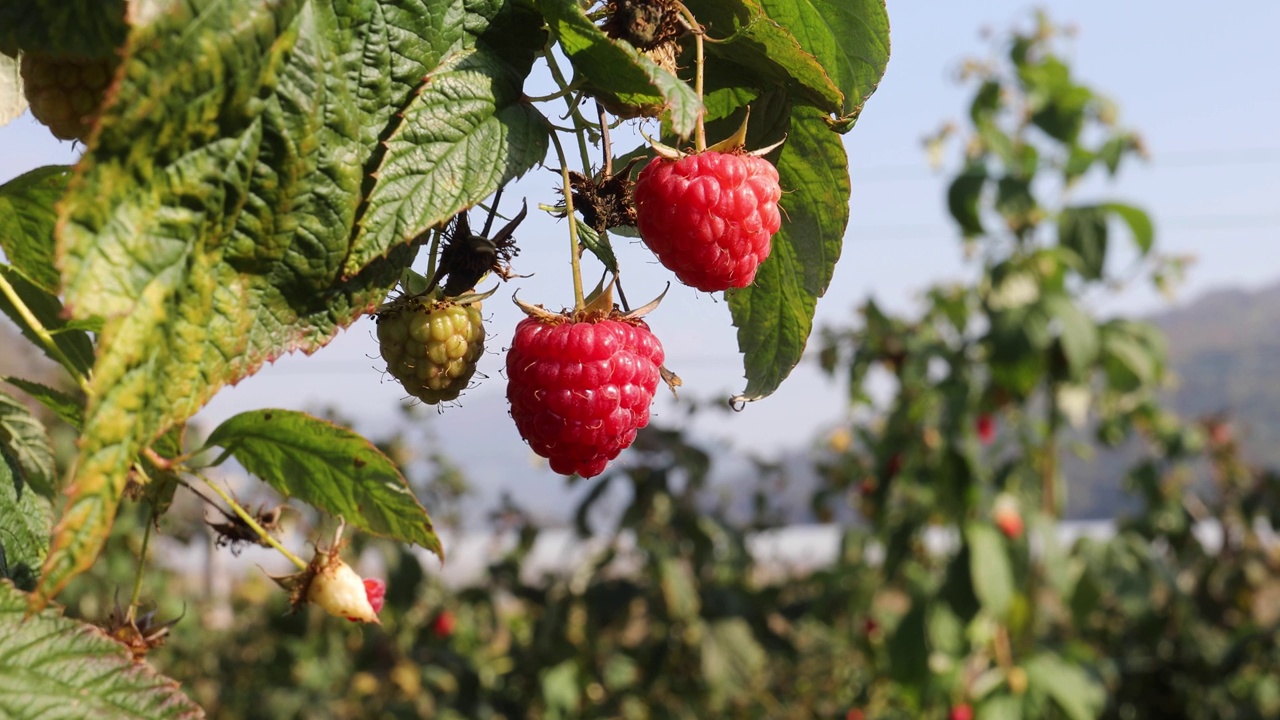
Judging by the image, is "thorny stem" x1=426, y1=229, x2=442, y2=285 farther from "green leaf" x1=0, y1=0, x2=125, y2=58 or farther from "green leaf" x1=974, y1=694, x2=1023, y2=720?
"green leaf" x1=974, y1=694, x2=1023, y2=720

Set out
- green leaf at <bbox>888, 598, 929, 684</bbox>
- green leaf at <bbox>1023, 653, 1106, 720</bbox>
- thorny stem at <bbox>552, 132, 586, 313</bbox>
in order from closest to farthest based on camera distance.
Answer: thorny stem at <bbox>552, 132, 586, 313</bbox> → green leaf at <bbox>1023, 653, 1106, 720</bbox> → green leaf at <bbox>888, 598, 929, 684</bbox>

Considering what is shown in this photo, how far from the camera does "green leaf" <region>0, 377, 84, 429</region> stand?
2.26 ft

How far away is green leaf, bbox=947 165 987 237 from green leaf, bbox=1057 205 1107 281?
25 centimetres

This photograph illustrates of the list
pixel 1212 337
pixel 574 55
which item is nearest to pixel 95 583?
pixel 574 55

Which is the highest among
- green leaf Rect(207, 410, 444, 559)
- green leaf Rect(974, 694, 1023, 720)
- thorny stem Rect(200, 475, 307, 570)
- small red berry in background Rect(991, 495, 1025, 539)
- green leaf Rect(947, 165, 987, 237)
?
green leaf Rect(947, 165, 987, 237)

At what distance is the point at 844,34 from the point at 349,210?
0.30 m

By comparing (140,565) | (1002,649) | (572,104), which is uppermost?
(572,104)

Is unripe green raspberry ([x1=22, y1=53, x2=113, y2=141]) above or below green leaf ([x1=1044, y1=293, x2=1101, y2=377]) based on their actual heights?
above

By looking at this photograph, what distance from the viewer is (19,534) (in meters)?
0.66

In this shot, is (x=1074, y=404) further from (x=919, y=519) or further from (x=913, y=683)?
(x=913, y=683)

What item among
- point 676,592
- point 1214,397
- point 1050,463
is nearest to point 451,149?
point 676,592

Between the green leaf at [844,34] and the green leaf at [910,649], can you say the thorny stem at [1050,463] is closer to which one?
the green leaf at [910,649]

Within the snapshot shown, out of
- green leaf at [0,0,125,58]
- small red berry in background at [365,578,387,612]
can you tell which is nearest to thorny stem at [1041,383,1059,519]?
small red berry in background at [365,578,387,612]

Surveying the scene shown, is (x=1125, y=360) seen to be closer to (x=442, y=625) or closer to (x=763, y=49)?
(x=442, y=625)
